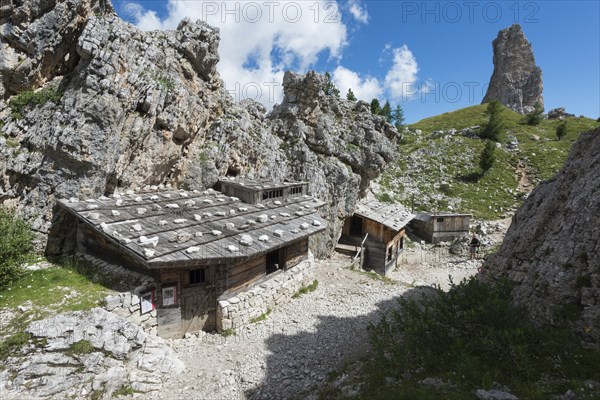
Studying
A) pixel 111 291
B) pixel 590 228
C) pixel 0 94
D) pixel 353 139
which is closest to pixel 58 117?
pixel 0 94

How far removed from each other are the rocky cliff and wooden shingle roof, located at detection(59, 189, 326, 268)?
1.70 meters

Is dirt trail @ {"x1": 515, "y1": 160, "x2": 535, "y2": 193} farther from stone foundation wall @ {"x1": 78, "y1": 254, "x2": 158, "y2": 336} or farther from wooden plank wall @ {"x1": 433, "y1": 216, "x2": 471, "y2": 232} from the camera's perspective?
stone foundation wall @ {"x1": 78, "y1": 254, "x2": 158, "y2": 336}

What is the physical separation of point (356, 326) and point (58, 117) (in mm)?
17636

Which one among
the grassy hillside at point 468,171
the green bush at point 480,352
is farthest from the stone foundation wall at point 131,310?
the grassy hillside at point 468,171

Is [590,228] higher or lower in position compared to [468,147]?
lower

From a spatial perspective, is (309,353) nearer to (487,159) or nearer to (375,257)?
(375,257)

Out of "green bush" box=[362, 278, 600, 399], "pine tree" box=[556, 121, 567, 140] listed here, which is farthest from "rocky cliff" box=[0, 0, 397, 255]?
"pine tree" box=[556, 121, 567, 140]

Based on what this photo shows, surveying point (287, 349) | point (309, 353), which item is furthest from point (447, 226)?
point (287, 349)

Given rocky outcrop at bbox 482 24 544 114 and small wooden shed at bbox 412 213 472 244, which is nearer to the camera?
small wooden shed at bbox 412 213 472 244

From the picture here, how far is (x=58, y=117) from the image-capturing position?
13922mm

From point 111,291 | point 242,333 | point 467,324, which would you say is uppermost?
point 467,324

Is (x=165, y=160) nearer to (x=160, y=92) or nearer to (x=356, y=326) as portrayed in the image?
(x=160, y=92)

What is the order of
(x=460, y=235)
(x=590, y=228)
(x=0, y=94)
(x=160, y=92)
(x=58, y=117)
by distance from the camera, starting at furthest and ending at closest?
(x=460, y=235) < (x=160, y=92) < (x=58, y=117) < (x=0, y=94) < (x=590, y=228)

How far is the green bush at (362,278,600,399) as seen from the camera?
6.05 meters
